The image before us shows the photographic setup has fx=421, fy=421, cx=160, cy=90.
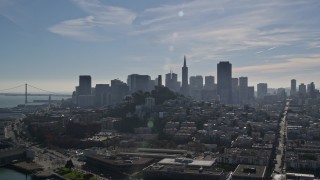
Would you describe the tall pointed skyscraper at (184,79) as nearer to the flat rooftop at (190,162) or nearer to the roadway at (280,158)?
the roadway at (280,158)

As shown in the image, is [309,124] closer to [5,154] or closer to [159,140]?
[159,140]

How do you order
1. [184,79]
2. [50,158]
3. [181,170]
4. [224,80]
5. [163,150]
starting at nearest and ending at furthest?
[181,170]
[50,158]
[163,150]
[184,79]
[224,80]

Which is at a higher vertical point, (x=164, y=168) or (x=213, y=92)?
(x=213, y=92)

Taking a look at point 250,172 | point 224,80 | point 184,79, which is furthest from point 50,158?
point 224,80

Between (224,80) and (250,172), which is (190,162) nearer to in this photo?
(250,172)

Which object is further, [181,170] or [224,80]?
[224,80]

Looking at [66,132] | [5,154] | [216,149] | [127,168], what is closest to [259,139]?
[216,149]

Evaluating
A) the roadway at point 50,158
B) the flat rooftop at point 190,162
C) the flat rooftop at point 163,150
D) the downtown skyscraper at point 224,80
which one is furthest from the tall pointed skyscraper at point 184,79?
the flat rooftop at point 190,162

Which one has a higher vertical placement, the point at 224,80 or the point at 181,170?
the point at 224,80

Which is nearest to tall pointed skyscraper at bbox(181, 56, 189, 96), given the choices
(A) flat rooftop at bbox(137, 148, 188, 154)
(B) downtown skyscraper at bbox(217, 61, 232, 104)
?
(B) downtown skyscraper at bbox(217, 61, 232, 104)

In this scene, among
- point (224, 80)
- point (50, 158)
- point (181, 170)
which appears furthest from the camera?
point (224, 80)
